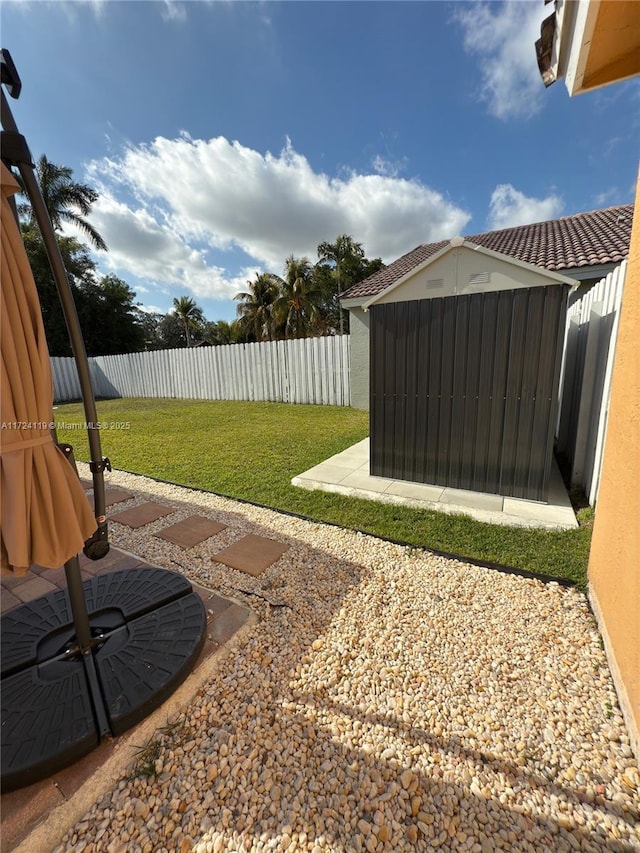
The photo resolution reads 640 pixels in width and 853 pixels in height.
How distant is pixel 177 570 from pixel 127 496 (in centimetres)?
184

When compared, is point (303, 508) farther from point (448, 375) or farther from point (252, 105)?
point (252, 105)

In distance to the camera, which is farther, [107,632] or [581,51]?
[107,632]

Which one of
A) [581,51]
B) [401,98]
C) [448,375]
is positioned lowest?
[448,375]

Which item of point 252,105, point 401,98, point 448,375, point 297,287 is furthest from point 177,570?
point 297,287

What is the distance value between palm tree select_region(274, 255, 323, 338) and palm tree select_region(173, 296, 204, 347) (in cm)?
1404

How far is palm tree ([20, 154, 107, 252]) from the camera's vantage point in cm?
1580

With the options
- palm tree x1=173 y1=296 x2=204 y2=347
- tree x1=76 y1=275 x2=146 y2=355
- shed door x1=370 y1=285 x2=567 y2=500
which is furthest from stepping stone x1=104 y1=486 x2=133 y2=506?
palm tree x1=173 y1=296 x2=204 y2=347

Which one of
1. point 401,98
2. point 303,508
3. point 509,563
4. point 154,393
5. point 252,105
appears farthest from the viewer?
point 154,393

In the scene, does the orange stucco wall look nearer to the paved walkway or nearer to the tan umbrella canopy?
the paved walkway

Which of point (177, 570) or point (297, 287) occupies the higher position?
point (297, 287)

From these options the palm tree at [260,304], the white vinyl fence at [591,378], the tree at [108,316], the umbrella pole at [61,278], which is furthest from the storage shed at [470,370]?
the tree at [108,316]

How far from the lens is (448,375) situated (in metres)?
3.48

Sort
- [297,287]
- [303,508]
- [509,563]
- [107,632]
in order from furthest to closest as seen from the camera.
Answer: [297,287] → [303,508] → [509,563] → [107,632]

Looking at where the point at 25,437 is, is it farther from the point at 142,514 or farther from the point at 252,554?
the point at 142,514
